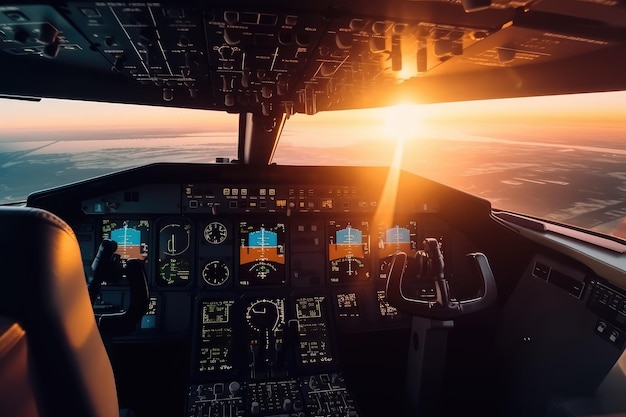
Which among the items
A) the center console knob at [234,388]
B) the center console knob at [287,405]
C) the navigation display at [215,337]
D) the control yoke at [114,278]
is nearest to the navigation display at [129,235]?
the navigation display at [215,337]

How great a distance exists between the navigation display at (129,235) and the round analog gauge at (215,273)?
0.36m

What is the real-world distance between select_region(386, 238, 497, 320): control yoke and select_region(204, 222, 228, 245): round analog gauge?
119 centimetres

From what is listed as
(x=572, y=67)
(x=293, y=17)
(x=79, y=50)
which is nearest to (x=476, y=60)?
(x=572, y=67)

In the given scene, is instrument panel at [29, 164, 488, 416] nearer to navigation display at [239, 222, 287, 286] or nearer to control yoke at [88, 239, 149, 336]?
navigation display at [239, 222, 287, 286]

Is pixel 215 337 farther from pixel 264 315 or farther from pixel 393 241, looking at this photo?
pixel 393 241

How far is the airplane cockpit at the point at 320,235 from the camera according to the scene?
1.57m

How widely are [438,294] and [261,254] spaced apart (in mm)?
1214

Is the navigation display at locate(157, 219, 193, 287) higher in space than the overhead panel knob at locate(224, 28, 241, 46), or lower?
lower

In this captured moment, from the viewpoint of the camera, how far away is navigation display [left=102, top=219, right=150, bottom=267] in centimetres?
289

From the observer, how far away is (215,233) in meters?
2.99

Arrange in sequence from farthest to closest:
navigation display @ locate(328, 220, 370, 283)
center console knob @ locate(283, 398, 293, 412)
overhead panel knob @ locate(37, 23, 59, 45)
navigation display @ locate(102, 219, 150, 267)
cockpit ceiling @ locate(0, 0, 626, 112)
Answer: navigation display @ locate(328, 220, 370, 283) < navigation display @ locate(102, 219, 150, 267) < center console knob @ locate(283, 398, 293, 412) < overhead panel knob @ locate(37, 23, 59, 45) < cockpit ceiling @ locate(0, 0, 626, 112)

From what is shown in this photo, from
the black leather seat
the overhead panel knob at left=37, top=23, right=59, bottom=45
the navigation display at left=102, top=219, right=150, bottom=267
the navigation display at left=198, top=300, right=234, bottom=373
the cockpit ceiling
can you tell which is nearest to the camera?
the black leather seat

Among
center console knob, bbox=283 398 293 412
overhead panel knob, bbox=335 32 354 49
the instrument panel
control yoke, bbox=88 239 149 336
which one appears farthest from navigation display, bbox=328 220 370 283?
overhead panel knob, bbox=335 32 354 49

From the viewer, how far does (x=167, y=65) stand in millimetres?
2086
